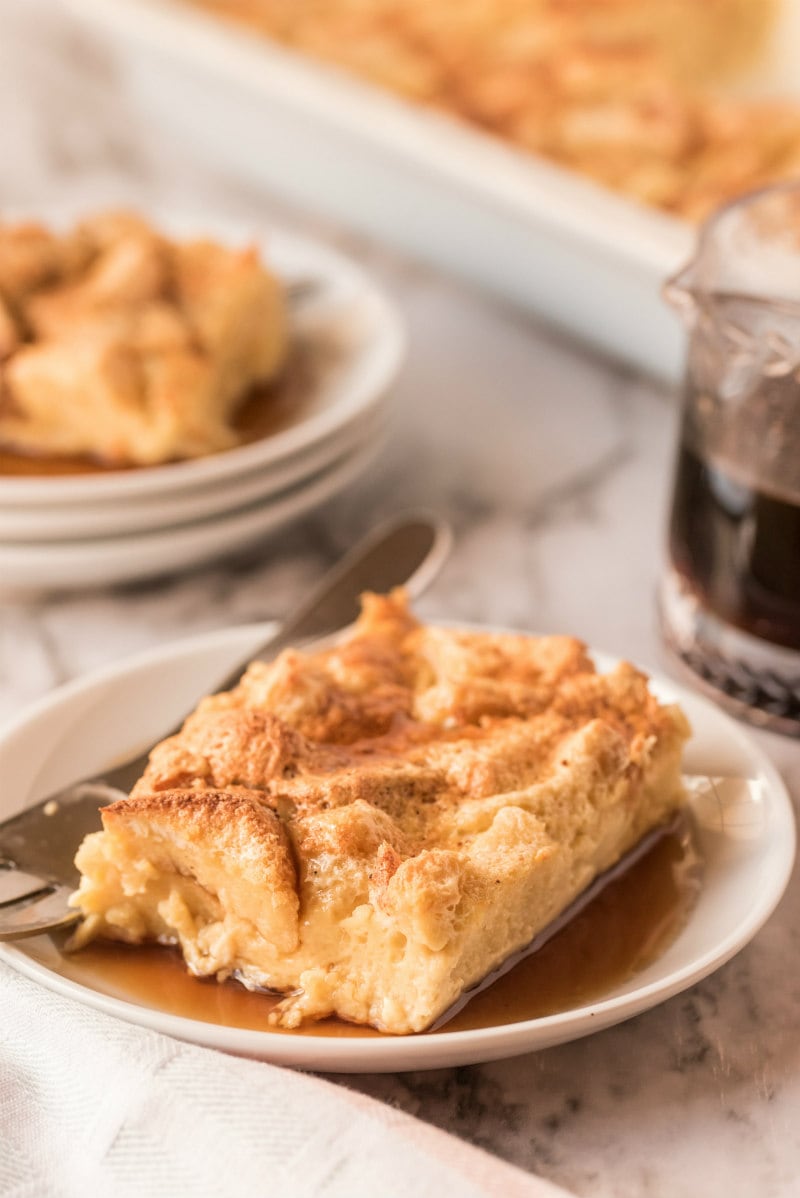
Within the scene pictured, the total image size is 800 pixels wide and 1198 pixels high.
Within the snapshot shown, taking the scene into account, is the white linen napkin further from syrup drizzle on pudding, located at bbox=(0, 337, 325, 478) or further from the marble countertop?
syrup drizzle on pudding, located at bbox=(0, 337, 325, 478)

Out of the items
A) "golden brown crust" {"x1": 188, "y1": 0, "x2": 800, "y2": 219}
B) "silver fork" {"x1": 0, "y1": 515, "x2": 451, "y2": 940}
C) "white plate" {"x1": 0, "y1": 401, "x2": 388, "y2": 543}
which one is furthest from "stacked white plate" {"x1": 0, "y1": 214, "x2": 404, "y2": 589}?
"golden brown crust" {"x1": 188, "y1": 0, "x2": 800, "y2": 219}

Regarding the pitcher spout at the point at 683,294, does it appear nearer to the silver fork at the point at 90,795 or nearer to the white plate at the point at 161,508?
the silver fork at the point at 90,795

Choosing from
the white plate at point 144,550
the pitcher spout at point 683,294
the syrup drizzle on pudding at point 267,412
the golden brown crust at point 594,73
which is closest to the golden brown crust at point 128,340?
the syrup drizzle on pudding at point 267,412

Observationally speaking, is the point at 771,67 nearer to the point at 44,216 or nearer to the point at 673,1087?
the point at 44,216

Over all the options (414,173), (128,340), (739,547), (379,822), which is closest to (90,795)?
(379,822)

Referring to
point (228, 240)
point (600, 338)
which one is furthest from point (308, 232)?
point (600, 338)

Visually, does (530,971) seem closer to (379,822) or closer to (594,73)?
(379,822)
